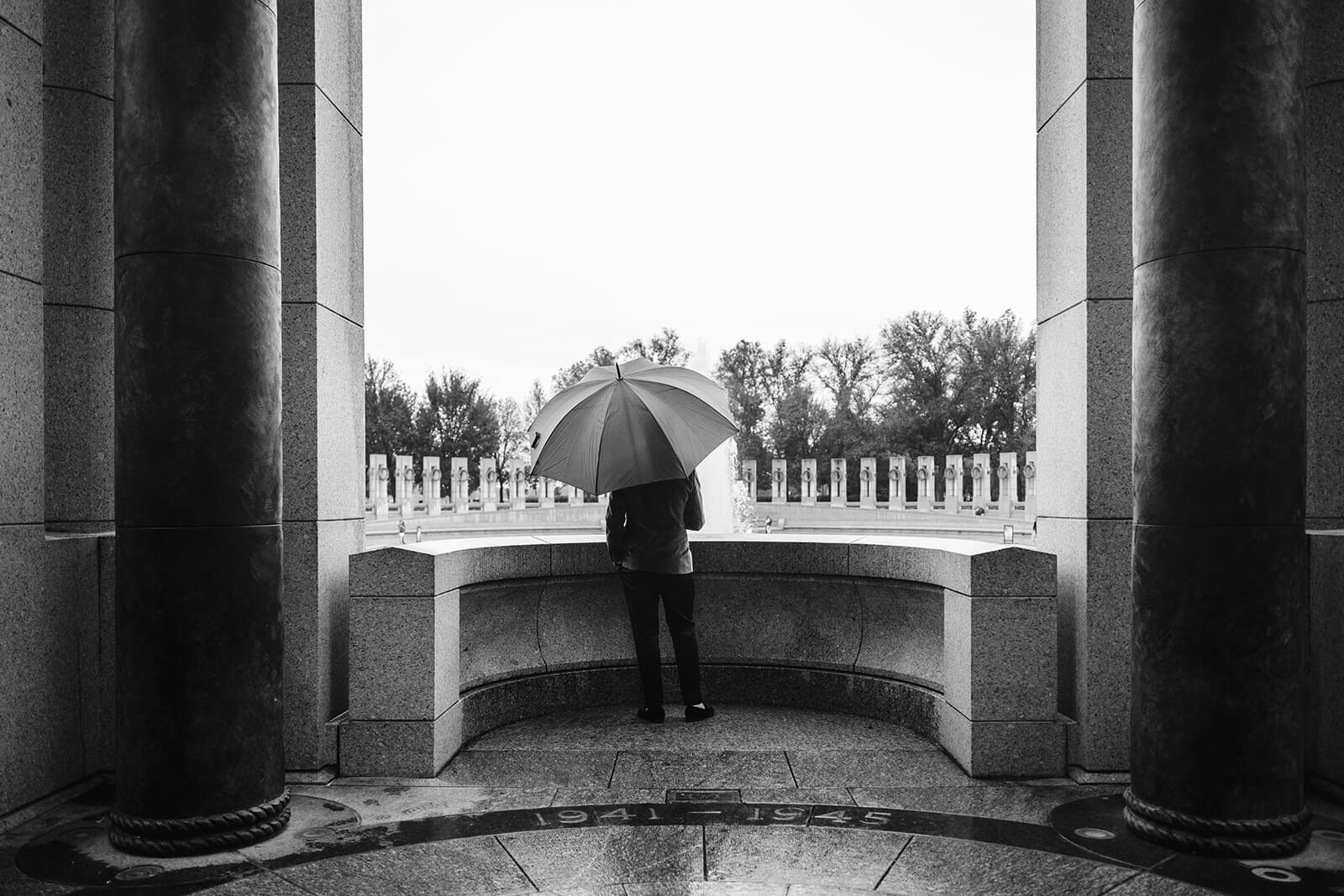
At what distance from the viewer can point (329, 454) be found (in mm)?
6695

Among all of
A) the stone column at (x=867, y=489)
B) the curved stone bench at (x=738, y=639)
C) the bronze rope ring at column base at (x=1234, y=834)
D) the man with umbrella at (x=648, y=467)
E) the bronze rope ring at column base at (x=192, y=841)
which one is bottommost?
the stone column at (x=867, y=489)

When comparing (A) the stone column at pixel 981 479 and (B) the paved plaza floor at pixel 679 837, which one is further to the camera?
(A) the stone column at pixel 981 479

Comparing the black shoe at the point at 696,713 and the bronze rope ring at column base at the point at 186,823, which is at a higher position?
the bronze rope ring at column base at the point at 186,823

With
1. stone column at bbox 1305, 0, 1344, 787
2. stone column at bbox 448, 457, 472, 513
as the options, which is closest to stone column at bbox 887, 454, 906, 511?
stone column at bbox 448, 457, 472, 513

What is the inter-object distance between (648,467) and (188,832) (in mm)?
3326

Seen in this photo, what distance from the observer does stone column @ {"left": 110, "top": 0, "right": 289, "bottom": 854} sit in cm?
497

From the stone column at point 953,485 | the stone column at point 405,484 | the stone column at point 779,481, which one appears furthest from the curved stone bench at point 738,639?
the stone column at point 779,481

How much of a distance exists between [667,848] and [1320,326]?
493cm

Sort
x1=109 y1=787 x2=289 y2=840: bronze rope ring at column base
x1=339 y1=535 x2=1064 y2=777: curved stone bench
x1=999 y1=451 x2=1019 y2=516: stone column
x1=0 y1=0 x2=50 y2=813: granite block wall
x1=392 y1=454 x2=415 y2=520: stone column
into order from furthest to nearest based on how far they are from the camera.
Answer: x1=392 y1=454 x2=415 y2=520: stone column → x1=999 y1=451 x2=1019 y2=516: stone column → x1=339 y1=535 x2=1064 y2=777: curved stone bench → x1=0 y1=0 x2=50 y2=813: granite block wall → x1=109 y1=787 x2=289 y2=840: bronze rope ring at column base

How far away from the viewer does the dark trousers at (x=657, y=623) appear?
24.2ft

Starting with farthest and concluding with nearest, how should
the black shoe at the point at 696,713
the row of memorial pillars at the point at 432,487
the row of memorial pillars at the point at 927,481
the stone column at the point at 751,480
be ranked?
the stone column at the point at 751,480 < the row of memorial pillars at the point at 927,481 < the row of memorial pillars at the point at 432,487 < the black shoe at the point at 696,713

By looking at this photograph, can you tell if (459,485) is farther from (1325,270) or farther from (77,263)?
(1325,270)

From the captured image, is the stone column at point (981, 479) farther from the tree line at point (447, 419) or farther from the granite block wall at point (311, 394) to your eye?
the granite block wall at point (311, 394)

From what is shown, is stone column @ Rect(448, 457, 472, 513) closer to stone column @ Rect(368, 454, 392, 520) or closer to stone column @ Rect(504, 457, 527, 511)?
stone column @ Rect(504, 457, 527, 511)
